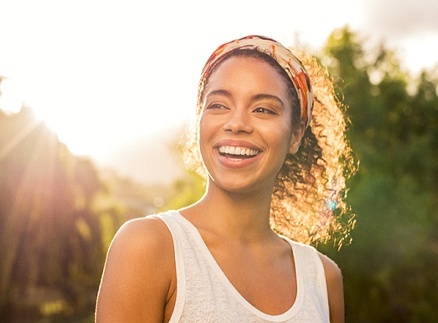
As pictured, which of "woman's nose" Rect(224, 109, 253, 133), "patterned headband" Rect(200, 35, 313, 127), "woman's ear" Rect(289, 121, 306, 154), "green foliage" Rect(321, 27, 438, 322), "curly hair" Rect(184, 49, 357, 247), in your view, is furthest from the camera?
"green foliage" Rect(321, 27, 438, 322)

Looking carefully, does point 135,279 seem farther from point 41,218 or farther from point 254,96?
point 41,218

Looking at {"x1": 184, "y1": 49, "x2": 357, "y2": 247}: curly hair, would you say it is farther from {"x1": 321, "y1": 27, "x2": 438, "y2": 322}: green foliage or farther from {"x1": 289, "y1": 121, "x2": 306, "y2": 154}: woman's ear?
{"x1": 321, "y1": 27, "x2": 438, "y2": 322}: green foliage

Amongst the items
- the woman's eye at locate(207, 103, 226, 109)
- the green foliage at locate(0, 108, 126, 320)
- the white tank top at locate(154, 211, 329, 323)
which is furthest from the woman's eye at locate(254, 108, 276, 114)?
the green foliage at locate(0, 108, 126, 320)

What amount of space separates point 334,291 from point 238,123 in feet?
2.64

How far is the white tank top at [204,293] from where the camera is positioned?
7.63ft

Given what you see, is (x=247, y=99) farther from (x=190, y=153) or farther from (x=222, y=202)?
(x=190, y=153)

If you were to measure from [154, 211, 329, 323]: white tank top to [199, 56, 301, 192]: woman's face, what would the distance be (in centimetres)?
22

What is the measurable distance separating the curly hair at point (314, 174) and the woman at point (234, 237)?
37 centimetres

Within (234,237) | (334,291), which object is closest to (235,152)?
(234,237)

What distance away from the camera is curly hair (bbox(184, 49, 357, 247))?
3264 millimetres

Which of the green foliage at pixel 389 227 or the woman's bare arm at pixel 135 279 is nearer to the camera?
the woman's bare arm at pixel 135 279

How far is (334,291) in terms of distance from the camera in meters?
2.93

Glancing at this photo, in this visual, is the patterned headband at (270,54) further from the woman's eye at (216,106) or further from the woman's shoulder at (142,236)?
the woman's shoulder at (142,236)

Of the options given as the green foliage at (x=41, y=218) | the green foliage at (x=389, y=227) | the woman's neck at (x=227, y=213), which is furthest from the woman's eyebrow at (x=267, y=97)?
the green foliage at (x=389, y=227)
